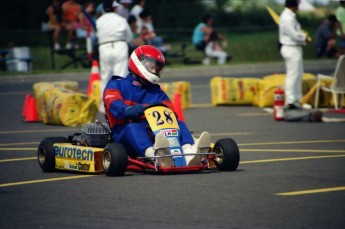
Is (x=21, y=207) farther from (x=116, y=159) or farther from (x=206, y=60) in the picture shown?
(x=206, y=60)

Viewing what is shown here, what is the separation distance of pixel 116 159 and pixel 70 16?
67.3ft

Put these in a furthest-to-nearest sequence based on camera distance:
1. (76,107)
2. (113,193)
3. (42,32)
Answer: (42,32), (76,107), (113,193)

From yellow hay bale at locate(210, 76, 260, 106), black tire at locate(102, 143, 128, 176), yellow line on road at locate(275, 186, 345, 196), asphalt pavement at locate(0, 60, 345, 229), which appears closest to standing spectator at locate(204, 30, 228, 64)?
yellow hay bale at locate(210, 76, 260, 106)

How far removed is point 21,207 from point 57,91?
348 inches

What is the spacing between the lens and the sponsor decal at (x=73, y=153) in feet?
38.2

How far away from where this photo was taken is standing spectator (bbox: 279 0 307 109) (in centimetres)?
1941

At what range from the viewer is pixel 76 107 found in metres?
17.9

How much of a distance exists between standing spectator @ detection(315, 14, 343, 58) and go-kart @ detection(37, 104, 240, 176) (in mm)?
20682

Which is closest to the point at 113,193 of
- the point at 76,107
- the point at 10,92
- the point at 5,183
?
the point at 5,183

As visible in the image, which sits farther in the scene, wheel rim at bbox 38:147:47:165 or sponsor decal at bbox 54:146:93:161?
wheel rim at bbox 38:147:47:165

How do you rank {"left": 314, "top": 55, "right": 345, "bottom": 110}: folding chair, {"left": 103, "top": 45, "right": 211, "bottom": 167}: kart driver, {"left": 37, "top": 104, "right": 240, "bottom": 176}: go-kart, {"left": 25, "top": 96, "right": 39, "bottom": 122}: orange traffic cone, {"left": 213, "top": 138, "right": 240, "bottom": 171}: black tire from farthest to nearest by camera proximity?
{"left": 314, "top": 55, "right": 345, "bottom": 110}: folding chair < {"left": 25, "top": 96, "right": 39, "bottom": 122}: orange traffic cone < {"left": 213, "top": 138, "right": 240, "bottom": 171}: black tire < {"left": 103, "top": 45, "right": 211, "bottom": 167}: kart driver < {"left": 37, "top": 104, "right": 240, "bottom": 176}: go-kart

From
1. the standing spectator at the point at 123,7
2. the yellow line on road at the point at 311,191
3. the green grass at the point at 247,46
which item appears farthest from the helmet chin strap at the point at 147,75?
the green grass at the point at 247,46

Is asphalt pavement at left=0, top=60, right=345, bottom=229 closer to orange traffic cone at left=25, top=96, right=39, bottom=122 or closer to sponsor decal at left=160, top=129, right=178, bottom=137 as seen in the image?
sponsor decal at left=160, top=129, right=178, bottom=137

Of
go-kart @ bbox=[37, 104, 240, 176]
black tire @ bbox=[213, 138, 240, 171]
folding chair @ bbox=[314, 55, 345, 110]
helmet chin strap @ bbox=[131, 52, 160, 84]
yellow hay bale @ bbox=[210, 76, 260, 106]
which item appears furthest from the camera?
yellow hay bale @ bbox=[210, 76, 260, 106]
